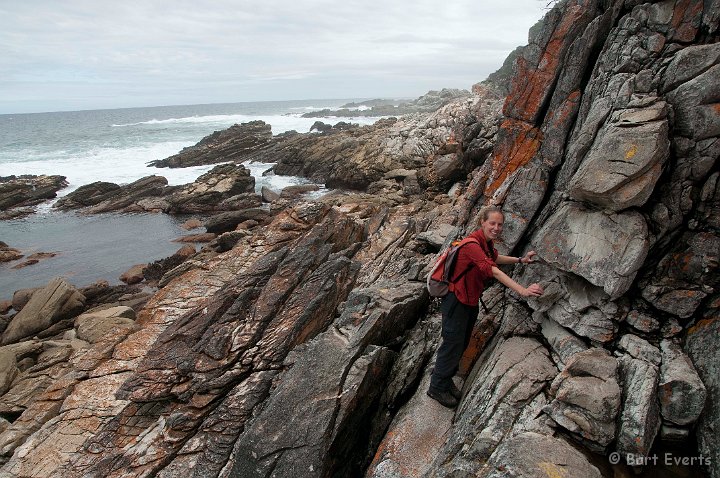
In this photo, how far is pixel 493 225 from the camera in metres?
7.00

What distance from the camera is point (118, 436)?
10844mm

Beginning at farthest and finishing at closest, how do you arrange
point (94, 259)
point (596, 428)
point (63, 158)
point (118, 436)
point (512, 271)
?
point (63, 158)
point (94, 259)
point (118, 436)
point (512, 271)
point (596, 428)

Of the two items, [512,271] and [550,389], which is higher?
[512,271]

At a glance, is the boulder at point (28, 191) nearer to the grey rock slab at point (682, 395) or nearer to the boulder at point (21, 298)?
the boulder at point (21, 298)

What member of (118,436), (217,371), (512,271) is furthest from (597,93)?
(118,436)

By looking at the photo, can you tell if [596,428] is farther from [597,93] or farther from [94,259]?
[94,259]

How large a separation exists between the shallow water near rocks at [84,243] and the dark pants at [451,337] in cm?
2503

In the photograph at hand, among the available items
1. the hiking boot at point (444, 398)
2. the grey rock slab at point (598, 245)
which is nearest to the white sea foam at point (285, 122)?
the grey rock slab at point (598, 245)

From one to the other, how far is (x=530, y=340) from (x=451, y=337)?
5.28 ft

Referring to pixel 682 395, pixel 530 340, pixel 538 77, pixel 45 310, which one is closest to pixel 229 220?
pixel 45 310

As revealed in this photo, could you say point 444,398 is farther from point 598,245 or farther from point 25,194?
point 25,194

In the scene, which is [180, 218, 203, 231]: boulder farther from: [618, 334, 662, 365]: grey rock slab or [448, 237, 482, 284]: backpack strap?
[618, 334, 662, 365]: grey rock slab

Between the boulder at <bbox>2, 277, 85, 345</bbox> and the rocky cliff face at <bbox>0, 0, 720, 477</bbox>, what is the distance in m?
8.15

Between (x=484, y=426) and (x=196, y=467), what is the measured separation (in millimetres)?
6615
